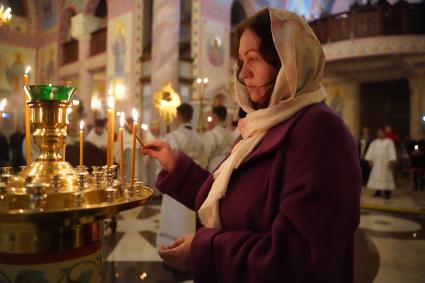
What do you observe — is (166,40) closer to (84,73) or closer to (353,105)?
(84,73)

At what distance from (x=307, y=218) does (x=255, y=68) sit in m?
0.50

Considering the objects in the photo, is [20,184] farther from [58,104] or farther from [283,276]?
[283,276]

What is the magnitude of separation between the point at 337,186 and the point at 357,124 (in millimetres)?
15645

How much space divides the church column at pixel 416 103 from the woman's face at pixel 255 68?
1411cm

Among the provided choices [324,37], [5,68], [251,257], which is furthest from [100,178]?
[324,37]

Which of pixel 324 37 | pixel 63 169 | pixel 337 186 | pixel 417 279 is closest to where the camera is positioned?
pixel 337 186

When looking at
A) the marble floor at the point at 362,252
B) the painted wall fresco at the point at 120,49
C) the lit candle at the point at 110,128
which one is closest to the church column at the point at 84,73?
the painted wall fresco at the point at 120,49

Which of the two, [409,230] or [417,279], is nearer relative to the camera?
[417,279]

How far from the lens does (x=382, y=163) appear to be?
895 cm

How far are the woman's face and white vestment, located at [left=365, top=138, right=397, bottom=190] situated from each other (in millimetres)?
8407

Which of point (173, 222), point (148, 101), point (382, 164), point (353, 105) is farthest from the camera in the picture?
point (353, 105)

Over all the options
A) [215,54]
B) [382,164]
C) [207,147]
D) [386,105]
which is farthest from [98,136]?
[386,105]

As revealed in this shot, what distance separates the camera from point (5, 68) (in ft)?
30.2

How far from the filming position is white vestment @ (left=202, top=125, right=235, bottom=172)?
218 inches
